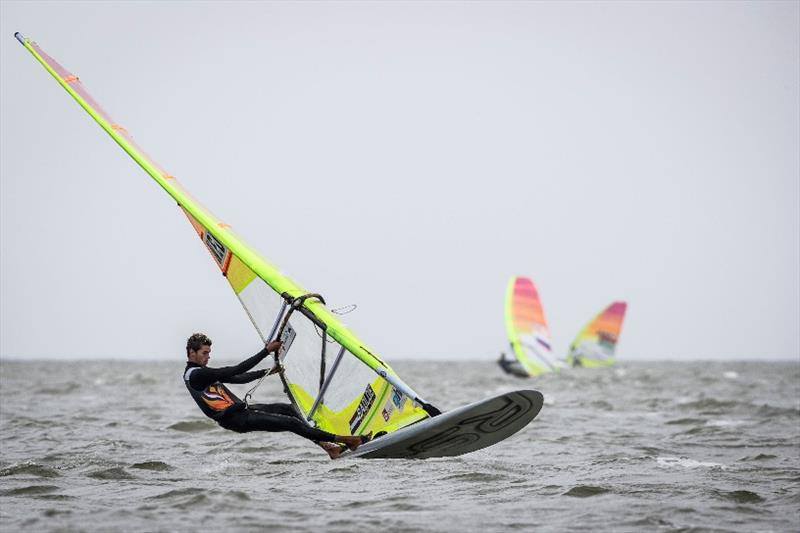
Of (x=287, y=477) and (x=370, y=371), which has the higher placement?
(x=370, y=371)

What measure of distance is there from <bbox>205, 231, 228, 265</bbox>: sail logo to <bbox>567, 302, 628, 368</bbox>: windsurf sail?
50747mm

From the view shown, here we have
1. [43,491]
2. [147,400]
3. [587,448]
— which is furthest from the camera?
[147,400]

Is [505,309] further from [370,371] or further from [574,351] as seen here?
[370,371]

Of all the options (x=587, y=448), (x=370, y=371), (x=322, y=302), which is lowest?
(x=587, y=448)

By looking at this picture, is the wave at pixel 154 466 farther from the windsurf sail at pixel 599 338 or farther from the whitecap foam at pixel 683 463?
the windsurf sail at pixel 599 338

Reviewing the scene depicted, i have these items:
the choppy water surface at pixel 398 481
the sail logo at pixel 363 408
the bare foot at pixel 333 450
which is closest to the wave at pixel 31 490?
the choppy water surface at pixel 398 481

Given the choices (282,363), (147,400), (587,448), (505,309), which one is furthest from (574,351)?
(282,363)

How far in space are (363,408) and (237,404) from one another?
1.17m

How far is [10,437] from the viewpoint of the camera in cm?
1372

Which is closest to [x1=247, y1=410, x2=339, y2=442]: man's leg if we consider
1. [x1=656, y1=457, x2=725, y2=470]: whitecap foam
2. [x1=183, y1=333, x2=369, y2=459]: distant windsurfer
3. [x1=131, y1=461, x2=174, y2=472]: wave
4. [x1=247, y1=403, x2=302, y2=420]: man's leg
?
[x1=183, y1=333, x2=369, y2=459]: distant windsurfer

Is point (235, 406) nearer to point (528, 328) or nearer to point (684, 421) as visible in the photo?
point (684, 421)

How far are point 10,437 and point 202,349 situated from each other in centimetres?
595

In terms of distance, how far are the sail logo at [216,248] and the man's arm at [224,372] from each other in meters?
1.78

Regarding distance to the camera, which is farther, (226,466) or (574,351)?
(574,351)
